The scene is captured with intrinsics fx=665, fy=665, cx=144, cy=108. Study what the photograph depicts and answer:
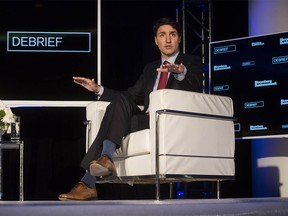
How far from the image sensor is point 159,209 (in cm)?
284

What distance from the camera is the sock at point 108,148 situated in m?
4.46

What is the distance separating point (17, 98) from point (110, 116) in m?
2.18

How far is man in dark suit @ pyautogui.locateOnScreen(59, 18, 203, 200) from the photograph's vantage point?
14.8ft

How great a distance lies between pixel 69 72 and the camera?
21.9 ft

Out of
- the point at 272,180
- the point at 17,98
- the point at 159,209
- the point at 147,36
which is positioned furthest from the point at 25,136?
the point at 159,209

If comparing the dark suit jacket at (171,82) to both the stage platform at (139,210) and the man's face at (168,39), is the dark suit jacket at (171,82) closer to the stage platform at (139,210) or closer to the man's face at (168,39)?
the man's face at (168,39)

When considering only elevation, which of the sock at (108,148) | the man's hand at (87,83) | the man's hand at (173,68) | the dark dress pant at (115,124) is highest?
the man's hand at (173,68)

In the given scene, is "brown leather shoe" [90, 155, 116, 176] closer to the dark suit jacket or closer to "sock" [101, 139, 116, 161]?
"sock" [101, 139, 116, 161]

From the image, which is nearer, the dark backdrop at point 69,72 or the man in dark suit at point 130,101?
the man in dark suit at point 130,101

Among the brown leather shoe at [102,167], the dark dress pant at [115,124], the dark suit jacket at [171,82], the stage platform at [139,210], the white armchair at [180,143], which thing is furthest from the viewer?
the dark suit jacket at [171,82]

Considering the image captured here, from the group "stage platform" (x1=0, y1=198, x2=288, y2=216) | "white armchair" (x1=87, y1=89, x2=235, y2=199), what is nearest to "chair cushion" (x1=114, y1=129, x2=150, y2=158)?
"white armchair" (x1=87, y1=89, x2=235, y2=199)

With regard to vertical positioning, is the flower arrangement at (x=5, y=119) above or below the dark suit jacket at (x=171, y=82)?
below

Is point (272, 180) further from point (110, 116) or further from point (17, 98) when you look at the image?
point (17, 98)

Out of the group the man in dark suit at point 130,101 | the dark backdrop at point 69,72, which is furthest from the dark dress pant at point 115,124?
the dark backdrop at point 69,72
